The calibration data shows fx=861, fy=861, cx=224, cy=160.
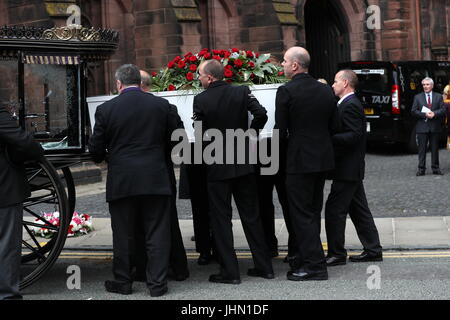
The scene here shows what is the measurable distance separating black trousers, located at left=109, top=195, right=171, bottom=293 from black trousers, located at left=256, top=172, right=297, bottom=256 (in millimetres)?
1493

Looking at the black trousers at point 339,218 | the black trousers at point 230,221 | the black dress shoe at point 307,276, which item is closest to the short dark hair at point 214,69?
the black trousers at point 230,221

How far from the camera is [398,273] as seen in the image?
7.59 metres

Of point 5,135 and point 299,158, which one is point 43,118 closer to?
point 5,135

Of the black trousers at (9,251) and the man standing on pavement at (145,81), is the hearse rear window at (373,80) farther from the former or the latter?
the black trousers at (9,251)

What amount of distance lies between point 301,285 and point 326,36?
66.5ft

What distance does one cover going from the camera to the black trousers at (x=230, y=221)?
7.40 m

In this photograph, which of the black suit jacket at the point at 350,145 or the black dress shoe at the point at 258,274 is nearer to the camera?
the black dress shoe at the point at 258,274

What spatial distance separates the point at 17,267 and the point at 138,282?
55.0 inches

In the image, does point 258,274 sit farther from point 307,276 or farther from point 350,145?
point 350,145

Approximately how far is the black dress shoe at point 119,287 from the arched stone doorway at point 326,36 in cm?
1948

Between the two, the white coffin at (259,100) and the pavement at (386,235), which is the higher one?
the white coffin at (259,100)

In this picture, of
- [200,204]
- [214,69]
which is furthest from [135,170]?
[200,204]

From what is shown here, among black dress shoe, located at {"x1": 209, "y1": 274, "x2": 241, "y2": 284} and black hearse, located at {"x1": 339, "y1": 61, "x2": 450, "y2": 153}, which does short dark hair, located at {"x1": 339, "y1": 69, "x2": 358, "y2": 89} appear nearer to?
black dress shoe, located at {"x1": 209, "y1": 274, "x2": 241, "y2": 284}

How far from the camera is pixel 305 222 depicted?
749 cm
